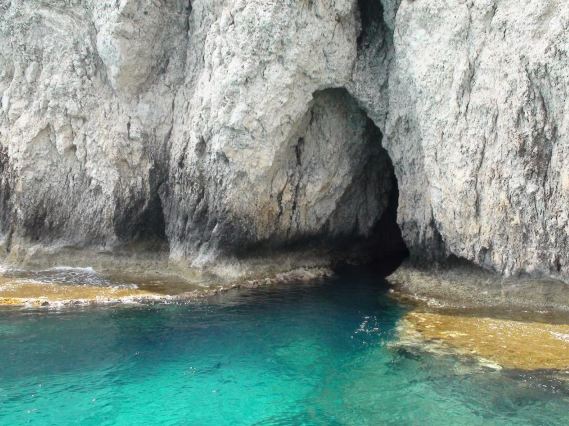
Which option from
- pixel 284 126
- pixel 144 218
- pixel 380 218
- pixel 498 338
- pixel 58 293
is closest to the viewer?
pixel 498 338

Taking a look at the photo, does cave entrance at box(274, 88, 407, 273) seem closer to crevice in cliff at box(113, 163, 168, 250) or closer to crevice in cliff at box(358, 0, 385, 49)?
crevice in cliff at box(358, 0, 385, 49)

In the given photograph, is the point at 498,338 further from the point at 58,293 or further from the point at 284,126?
the point at 58,293

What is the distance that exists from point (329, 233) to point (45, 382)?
21.4m

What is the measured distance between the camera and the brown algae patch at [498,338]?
1722 cm

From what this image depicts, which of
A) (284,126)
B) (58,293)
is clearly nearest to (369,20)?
(284,126)

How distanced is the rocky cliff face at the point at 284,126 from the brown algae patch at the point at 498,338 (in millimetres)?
3709

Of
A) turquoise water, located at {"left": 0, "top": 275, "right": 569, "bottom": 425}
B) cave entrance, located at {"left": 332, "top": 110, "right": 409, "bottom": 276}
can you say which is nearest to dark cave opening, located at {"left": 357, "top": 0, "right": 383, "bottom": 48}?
cave entrance, located at {"left": 332, "top": 110, "right": 409, "bottom": 276}

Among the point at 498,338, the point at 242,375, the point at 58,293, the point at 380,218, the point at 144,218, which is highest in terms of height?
the point at 380,218

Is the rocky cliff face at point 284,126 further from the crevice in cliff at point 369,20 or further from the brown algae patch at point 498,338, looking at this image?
the brown algae patch at point 498,338

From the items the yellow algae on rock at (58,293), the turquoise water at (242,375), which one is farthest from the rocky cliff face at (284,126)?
the turquoise water at (242,375)

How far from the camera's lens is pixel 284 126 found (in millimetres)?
28578

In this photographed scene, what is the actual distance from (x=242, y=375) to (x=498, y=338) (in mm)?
9198

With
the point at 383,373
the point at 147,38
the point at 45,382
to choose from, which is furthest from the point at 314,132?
the point at 45,382

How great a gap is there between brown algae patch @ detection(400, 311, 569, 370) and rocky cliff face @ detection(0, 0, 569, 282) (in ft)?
12.2
